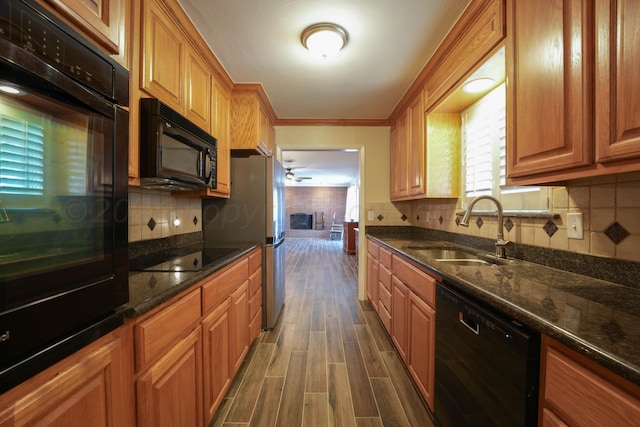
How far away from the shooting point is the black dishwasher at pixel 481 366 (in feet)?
2.49

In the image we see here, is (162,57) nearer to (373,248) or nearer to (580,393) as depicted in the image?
(580,393)

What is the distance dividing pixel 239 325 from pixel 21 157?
5.04 ft

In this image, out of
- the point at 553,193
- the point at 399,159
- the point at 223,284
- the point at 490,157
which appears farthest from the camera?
the point at 399,159

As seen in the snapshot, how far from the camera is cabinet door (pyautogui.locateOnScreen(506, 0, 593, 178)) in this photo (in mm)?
873

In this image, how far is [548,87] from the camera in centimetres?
100

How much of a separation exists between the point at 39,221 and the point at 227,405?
4.94 ft

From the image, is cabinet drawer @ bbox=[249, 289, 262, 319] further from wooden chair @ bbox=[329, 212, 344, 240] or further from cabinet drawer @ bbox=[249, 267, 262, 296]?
wooden chair @ bbox=[329, 212, 344, 240]

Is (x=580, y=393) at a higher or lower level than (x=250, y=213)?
lower

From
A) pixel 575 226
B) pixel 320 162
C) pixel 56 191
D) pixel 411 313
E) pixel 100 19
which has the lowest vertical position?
pixel 411 313

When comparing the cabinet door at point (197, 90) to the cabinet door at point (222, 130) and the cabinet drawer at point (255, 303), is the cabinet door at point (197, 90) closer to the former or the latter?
the cabinet door at point (222, 130)

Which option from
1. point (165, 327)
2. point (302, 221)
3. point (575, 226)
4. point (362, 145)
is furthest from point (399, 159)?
point (302, 221)

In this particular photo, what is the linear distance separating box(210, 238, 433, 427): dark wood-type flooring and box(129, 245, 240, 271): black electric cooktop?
35.1 inches

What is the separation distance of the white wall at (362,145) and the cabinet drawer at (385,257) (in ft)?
2.57

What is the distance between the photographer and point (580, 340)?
0.59m
